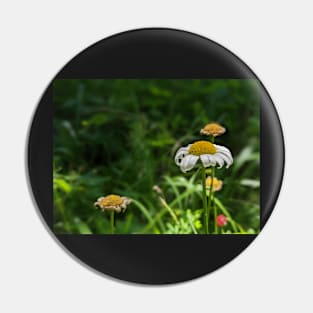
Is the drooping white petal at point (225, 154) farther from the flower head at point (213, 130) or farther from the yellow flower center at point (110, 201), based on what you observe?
the yellow flower center at point (110, 201)

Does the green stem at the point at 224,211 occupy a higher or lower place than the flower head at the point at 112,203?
lower

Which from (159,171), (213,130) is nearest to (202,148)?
(213,130)

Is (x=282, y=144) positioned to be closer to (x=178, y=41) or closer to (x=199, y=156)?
(x=199, y=156)

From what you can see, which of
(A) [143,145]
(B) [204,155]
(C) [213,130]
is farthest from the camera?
(A) [143,145]

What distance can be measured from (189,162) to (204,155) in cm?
5

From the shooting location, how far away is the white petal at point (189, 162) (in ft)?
7.55

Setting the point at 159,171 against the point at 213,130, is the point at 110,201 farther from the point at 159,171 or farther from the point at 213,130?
the point at 213,130

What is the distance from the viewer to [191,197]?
2.37 m

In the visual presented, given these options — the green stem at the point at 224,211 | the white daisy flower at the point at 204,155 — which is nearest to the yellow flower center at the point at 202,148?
the white daisy flower at the point at 204,155

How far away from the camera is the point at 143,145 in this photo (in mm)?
2576

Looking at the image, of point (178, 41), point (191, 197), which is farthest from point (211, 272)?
point (178, 41)

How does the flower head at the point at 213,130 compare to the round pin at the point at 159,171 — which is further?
the flower head at the point at 213,130

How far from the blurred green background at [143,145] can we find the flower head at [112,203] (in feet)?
0.06

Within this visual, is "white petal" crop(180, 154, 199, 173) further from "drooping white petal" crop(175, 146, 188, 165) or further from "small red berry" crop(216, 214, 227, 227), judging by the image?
"small red berry" crop(216, 214, 227, 227)
